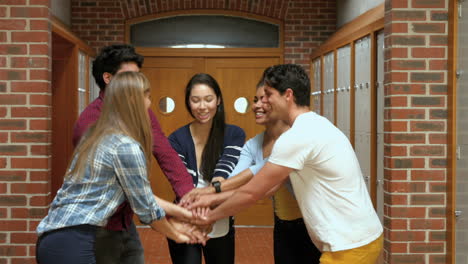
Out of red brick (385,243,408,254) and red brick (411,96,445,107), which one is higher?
red brick (411,96,445,107)

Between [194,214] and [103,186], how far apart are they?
2.77 ft

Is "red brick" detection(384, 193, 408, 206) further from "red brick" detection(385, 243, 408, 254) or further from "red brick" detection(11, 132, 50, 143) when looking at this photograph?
"red brick" detection(11, 132, 50, 143)

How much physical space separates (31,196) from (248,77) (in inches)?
164

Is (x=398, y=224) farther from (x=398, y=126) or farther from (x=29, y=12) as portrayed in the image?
(x=29, y=12)

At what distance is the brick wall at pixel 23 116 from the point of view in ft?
12.5

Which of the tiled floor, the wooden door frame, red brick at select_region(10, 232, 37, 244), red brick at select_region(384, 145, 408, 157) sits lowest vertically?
the tiled floor

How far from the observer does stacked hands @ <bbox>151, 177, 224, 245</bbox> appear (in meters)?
2.88

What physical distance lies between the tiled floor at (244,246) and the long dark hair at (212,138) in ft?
8.94

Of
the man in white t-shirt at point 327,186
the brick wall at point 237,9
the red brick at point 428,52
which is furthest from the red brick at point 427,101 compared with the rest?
the brick wall at point 237,9

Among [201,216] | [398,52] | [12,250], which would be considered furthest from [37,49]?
[398,52]

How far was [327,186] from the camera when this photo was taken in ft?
7.64

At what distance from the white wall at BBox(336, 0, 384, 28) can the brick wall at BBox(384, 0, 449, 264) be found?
1529mm

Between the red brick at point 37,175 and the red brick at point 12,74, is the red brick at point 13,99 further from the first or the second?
the red brick at point 37,175

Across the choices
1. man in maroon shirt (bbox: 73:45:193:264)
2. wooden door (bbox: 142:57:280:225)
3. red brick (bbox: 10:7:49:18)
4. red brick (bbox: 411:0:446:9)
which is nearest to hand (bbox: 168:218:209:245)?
man in maroon shirt (bbox: 73:45:193:264)
